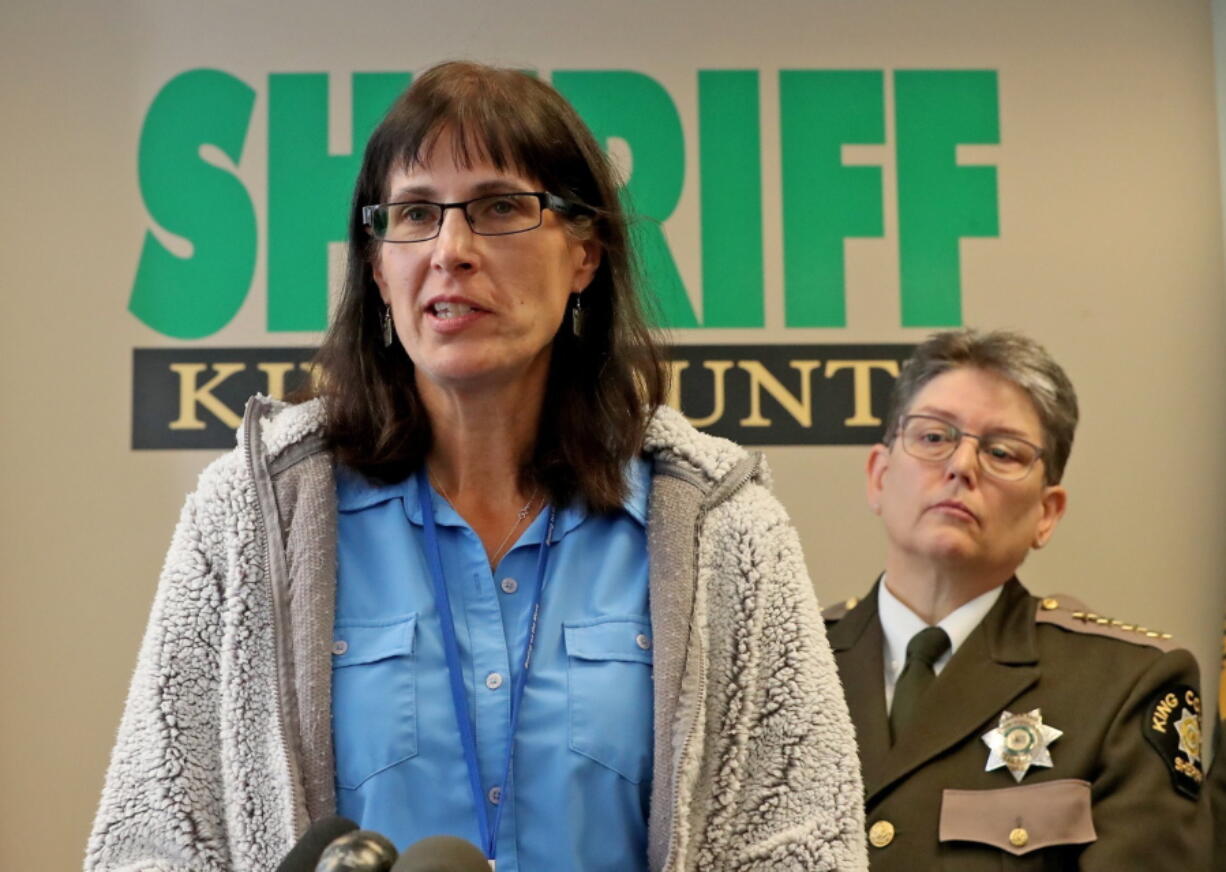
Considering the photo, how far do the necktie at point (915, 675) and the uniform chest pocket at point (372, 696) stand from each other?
1.13 metres

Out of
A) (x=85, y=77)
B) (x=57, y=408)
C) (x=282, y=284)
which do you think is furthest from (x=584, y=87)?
(x=57, y=408)

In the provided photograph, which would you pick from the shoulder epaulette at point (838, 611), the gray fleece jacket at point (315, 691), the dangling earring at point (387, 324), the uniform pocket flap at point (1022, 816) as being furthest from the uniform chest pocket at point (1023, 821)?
the dangling earring at point (387, 324)

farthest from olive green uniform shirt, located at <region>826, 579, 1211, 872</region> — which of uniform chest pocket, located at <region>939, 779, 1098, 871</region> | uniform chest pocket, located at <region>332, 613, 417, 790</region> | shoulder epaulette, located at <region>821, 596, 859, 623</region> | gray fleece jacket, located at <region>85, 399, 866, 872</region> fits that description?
uniform chest pocket, located at <region>332, 613, 417, 790</region>

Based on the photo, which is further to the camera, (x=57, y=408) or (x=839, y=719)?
(x=57, y=408)

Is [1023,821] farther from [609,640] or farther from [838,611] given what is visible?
[609,640]

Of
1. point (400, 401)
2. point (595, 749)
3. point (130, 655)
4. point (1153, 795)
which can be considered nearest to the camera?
point (595, 749)

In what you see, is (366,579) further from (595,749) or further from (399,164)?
(399,164)

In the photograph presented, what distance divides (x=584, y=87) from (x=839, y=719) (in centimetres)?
207

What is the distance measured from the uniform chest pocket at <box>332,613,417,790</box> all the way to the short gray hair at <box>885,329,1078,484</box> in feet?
4.66

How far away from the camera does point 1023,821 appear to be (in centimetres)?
219

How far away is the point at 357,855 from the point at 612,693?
2.08 feet

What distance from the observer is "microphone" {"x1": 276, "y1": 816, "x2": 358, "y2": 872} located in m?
0.89

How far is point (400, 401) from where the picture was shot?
158 centimetres

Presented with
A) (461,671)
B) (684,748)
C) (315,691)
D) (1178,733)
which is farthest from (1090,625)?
(315,691)
